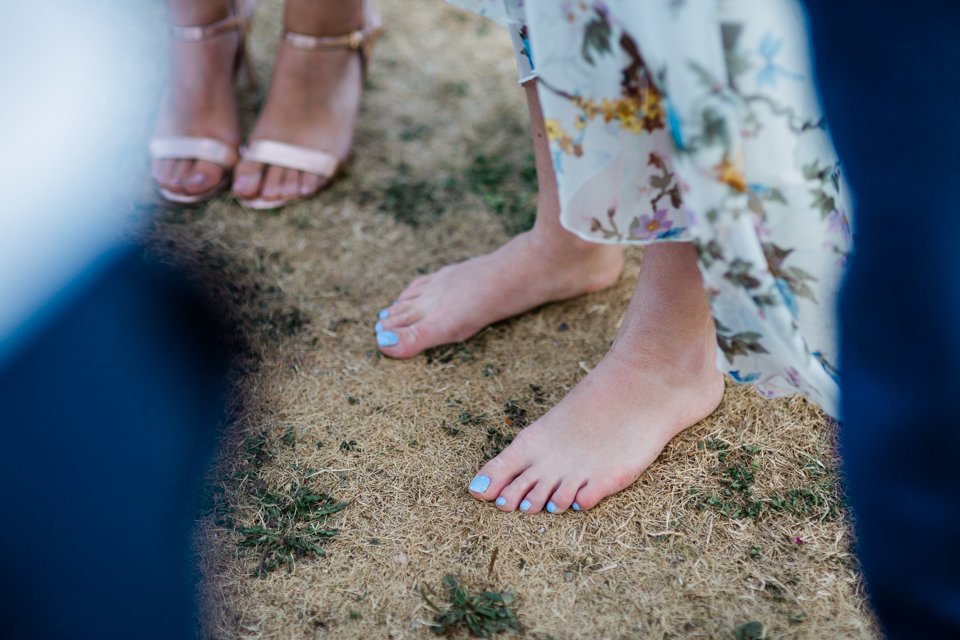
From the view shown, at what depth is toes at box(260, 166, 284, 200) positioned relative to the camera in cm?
204

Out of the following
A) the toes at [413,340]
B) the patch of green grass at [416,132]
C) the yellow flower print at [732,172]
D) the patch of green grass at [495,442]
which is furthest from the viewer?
the patch of green grass at [416,132]

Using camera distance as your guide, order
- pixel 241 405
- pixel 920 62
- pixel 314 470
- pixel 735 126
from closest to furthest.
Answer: pixel 920 62 → pixel 735 126 → pixel 314 470 → pixel 241 405

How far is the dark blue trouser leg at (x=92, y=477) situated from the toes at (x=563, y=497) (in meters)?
0.58

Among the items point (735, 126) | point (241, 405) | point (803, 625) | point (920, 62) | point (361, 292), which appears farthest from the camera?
point (361, 292)

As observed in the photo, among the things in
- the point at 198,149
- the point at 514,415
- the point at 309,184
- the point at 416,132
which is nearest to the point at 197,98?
the point at 198,149

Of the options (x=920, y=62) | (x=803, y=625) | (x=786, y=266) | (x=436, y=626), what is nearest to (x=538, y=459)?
(x=436, y=626)

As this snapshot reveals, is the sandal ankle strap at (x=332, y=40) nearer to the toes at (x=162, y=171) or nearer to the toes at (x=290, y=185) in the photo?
the toes at (x=290, y=185)

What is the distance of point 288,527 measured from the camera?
132cm

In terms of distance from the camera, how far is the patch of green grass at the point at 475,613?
1166 mm

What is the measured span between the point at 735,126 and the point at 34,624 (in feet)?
2.82

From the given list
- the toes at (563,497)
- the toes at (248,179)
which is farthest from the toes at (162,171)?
the toes at (563,497)

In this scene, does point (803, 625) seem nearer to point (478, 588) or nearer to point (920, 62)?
point (478, 588)

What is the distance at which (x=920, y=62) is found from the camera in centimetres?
73

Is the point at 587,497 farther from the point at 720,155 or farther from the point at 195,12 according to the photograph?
the point at 195,12
